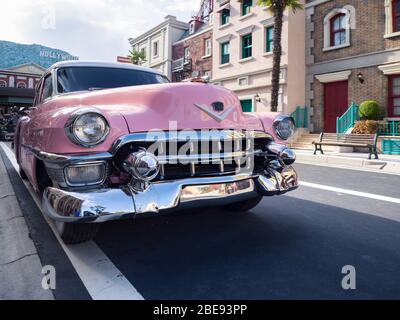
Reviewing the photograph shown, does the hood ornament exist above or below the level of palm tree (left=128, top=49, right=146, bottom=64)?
below

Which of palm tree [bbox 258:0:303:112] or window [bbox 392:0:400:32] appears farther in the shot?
palm tree [bbox 258:0:303:112]

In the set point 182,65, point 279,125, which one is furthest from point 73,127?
point 182,65

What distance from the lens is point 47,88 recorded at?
4.08m

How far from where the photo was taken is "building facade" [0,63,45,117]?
35.2 metres

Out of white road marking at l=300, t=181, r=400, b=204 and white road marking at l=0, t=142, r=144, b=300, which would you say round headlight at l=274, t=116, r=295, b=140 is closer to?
white road marking at l=0, t=142, r=144, b=300

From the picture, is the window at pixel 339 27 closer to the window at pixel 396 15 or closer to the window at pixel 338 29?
the window at pixel 338 29

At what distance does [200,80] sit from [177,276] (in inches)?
75.3

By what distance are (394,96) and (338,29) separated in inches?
185

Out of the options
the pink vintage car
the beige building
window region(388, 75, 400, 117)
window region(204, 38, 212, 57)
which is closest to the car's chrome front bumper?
the pink vintage car

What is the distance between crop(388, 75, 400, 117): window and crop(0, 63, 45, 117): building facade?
21913 millimetres

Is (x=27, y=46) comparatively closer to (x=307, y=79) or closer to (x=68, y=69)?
(x=307, y=79)

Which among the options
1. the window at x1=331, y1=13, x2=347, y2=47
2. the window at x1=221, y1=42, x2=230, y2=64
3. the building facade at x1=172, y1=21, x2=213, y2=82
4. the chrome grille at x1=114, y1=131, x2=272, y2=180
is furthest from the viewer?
the building facade at x1=172, y1=21, x2=213, y2=82

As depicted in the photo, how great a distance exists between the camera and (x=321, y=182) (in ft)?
21.1
